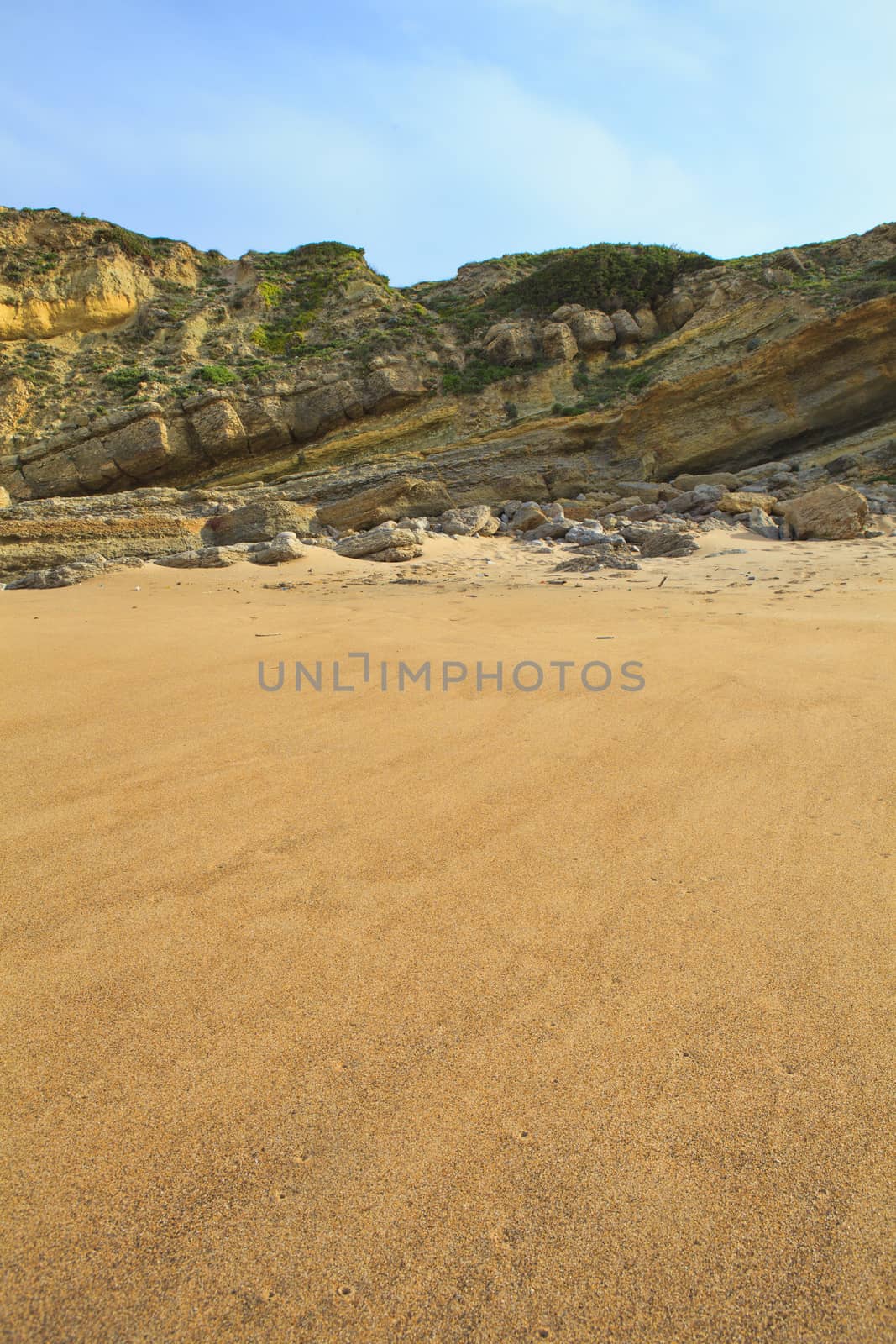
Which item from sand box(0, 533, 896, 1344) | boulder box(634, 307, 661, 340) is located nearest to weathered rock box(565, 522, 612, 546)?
sand box(0, 533, 896, 1344)

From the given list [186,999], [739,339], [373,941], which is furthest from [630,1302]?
[739,339]

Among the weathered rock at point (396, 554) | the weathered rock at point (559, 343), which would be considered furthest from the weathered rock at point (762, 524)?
the weathered rock at point (559, 343)

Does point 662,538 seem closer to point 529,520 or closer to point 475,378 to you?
point 529,520

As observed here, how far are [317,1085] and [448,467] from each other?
51.5 ft

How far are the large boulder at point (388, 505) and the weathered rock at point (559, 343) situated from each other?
8576mm

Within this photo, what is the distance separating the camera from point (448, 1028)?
1.19 meters

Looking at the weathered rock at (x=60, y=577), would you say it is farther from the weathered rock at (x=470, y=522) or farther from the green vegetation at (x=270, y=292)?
the green vegetation at (x=270, y=292)

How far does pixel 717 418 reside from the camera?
15.8 meters

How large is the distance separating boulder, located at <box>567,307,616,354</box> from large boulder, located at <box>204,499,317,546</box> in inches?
501

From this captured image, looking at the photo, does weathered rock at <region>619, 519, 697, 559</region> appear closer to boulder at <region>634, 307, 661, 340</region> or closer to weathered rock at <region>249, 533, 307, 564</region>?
weathered rock at <region>249, 533, 307, 564</region>

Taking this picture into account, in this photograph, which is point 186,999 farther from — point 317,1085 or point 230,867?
point 230,867

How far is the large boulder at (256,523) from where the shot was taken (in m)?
11.3

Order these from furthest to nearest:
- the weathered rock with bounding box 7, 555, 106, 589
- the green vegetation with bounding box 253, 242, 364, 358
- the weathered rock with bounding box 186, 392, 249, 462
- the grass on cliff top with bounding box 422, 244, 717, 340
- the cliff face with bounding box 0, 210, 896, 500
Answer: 1. the green vegetation with bounding box 253, 242, 364, 358
2. the grass on cliff top with bounding box 422, 244, 717, 340
3. the weathered rock with bounding box 186, 392, 249, 462
4. the cliff face with bounding box 0, 210, 896, 500
5. the weathered rock with bounding box 7, 555, 106, 589

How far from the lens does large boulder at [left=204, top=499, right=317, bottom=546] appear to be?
1131 cm
